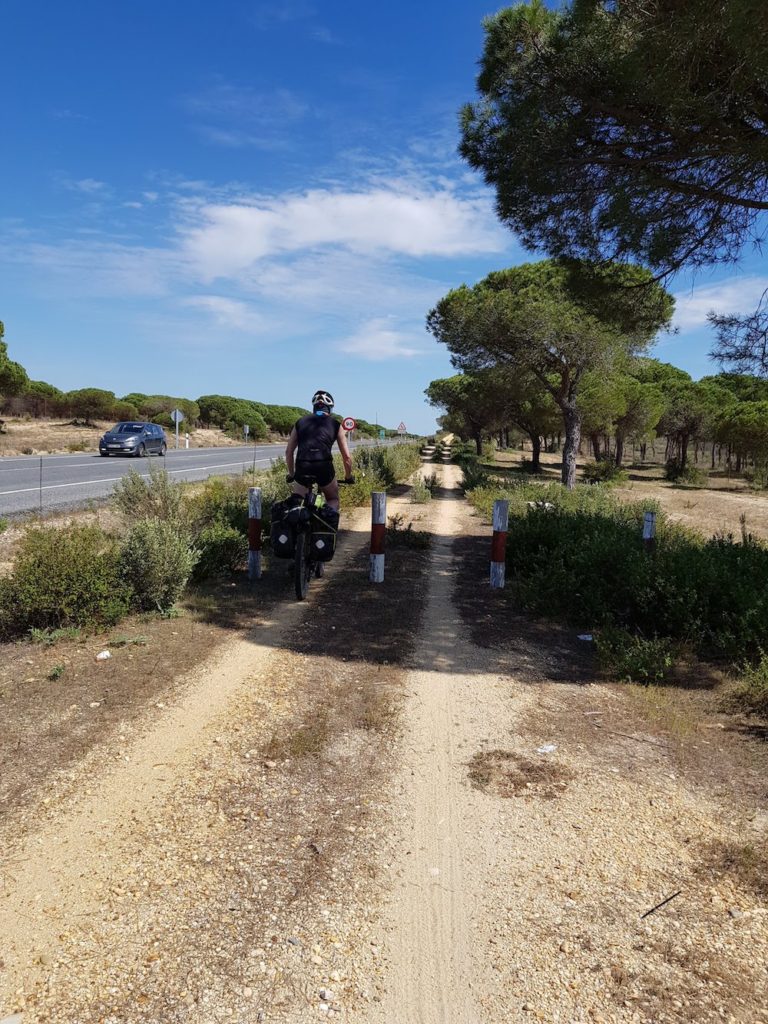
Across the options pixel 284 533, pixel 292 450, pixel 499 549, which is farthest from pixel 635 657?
pixel 292 450

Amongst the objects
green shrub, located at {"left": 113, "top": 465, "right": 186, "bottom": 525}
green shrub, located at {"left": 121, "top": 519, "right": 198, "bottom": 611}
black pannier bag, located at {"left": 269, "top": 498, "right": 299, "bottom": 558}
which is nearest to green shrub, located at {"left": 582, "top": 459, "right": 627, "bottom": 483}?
green shrub, located at {"left": 113, "top": 465, "right": 186, "bottom": 525}

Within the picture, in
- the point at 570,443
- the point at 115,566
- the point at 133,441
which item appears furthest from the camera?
the point at 133,441

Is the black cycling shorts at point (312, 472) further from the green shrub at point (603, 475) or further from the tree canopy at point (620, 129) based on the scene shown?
the green shrub at point (603, 475)

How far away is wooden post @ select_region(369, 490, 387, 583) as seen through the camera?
24.2 feet

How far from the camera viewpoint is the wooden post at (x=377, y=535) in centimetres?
738

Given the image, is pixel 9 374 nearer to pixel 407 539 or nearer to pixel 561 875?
pixel 407 539

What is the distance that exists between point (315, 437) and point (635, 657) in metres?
3.70

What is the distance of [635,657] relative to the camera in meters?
5.14

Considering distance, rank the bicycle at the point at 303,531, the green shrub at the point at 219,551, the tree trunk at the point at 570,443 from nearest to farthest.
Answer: the bicycle at the point at 303,531
the green shrub at the point at 219,551
the tree trunk at the point at 570,443

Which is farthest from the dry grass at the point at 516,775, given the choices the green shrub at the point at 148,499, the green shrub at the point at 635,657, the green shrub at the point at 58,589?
the green shrub at the point at 148,499

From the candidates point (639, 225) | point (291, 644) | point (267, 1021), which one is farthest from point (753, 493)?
point (267, 1021)

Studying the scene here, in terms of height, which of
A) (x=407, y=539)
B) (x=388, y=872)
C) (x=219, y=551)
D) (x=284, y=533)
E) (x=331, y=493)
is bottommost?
(x=388, y=872)

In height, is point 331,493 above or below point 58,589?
above

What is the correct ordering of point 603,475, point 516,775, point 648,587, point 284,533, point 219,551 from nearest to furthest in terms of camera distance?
point 516,775
point 648,587
point 284,533
point 219,551
point 603,475
